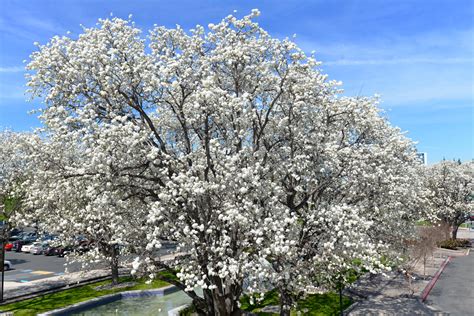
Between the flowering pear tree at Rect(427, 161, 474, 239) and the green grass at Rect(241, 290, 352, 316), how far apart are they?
1110 inches

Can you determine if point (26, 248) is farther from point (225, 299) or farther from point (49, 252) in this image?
point (225, 299)

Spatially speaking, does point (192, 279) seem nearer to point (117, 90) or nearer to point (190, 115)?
point (190, 115)

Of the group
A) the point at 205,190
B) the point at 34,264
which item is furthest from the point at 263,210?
the point at 34,264

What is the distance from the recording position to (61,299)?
2492 centimetres

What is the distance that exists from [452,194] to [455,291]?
80.2ft

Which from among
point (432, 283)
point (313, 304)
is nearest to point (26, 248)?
point (313, 304)

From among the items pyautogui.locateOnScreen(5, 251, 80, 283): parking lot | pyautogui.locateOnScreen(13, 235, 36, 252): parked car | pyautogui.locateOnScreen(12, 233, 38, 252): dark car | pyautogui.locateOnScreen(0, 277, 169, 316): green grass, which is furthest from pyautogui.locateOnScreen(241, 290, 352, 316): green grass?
pyautogui.locateOnScreen(13, 235, 36, 252): parked car

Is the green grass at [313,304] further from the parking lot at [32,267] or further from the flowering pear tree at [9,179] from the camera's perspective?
the parking lot at [32,267]

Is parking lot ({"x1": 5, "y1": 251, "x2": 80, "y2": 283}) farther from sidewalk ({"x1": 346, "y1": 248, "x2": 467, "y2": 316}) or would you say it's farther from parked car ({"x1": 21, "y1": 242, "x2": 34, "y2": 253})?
sidewalk ({"x1": 346, "y1": 248, "x2": 467, "y2": 316})

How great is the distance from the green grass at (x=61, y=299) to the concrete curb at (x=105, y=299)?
604 mm

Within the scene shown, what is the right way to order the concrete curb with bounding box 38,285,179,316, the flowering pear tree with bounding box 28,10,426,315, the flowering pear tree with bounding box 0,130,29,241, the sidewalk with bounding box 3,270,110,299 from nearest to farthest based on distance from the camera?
the flowering pear tree with bounding box 28,10,426,315, the concrete curb with bounding box 38,285,179,316, the flowering pear tree with bounding box 0,130,29,241, the sidewalk with bounding box 3,270,110,299

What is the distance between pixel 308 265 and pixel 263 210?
8.73 feet

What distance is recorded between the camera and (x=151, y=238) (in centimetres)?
1207

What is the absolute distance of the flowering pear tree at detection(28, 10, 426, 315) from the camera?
12.5m
